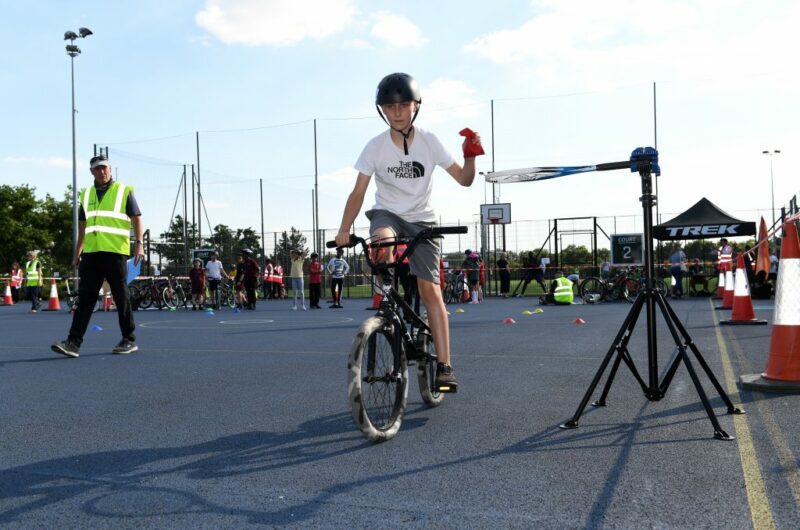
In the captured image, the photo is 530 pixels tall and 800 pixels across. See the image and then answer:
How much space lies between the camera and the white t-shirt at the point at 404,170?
420 centimetres

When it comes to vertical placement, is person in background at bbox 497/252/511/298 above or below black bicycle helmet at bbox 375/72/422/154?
below

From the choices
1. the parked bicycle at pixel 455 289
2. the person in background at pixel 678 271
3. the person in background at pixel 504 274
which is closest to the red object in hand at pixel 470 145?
the parked bicycle at pixel 455 289

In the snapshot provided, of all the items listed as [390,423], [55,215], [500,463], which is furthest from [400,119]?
[55,215]

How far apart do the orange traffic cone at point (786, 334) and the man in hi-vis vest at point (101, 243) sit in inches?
233

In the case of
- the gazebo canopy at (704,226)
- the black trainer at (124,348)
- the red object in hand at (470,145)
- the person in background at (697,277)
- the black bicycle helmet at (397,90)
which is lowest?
the black trainer at (124,348)

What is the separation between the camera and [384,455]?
10.7 feet

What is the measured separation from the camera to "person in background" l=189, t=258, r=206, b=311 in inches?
786

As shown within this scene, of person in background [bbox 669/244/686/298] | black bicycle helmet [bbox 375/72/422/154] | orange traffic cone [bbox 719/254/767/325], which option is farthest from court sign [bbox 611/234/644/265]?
black bicycle helmet [bbox 375/72/422/154]

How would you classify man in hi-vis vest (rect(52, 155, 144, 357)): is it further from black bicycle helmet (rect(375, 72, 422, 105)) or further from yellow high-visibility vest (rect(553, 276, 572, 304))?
yellow high-visibility vest (rect(553, 276, 572, 304))

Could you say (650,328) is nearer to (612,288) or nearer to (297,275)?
(297,275)

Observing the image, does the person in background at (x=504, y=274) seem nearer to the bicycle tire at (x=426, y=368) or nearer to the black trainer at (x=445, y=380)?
the bicycle tire at (x=426, y=368)

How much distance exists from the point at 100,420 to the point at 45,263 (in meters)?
55.3

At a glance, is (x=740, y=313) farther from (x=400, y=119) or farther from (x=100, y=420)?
(x=100, y=420)

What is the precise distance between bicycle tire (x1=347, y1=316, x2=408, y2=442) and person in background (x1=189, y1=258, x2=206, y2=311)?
670 inches
